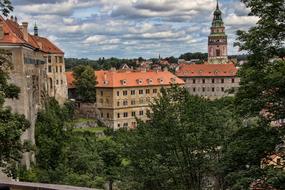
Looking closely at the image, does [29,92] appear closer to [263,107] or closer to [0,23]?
[0,23]

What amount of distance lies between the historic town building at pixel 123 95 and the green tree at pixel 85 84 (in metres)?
1.18

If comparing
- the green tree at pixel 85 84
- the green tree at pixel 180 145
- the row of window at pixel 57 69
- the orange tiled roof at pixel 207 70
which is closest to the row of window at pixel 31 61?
the green tree at pixel 180 145

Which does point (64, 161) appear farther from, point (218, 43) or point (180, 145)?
point (218, 43)

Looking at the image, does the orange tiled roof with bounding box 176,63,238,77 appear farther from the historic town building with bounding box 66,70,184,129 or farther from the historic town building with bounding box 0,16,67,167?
the historic town building with bounding box 0,16,67,167

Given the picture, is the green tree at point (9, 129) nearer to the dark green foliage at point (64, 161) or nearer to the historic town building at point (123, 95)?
the dark green foliage at point (64, 161)

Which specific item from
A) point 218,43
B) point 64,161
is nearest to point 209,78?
point 218,43

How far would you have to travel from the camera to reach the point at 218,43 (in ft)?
477

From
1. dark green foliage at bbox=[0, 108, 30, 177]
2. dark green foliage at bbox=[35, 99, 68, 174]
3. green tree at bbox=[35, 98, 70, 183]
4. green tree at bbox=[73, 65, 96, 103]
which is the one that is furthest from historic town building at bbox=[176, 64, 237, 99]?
dark green foliage at bbox=[0, 108, 30, 177]

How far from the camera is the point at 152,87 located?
90250mm

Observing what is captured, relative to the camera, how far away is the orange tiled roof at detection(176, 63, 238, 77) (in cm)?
11704

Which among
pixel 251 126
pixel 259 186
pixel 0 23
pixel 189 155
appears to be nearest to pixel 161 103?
pixel 189 155

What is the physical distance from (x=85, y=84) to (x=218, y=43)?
68954 mm

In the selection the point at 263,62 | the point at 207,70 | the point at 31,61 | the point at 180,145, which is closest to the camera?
the point at 263,62

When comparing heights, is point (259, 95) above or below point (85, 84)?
above
